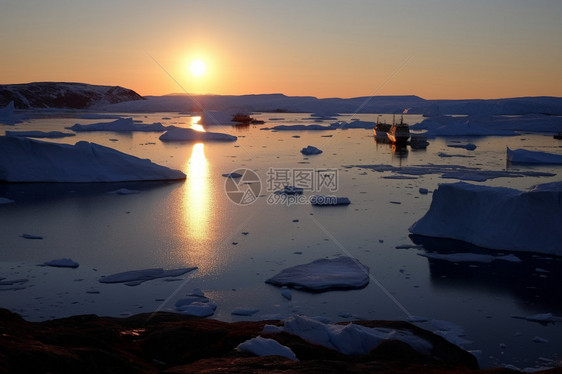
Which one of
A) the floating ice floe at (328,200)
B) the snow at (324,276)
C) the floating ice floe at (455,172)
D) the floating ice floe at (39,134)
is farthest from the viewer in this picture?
the floating ice floe at (39,134)

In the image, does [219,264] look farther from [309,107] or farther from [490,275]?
[309,107]

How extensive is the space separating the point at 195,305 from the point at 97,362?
1996 mm

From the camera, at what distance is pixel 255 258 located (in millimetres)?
7895

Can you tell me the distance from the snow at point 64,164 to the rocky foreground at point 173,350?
390 inches

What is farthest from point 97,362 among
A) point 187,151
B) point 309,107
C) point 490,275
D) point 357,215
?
point 309,107

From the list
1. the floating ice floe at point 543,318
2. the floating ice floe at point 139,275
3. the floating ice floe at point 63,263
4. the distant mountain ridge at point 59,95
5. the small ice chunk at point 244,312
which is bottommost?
the floating ice floe at point 543,318

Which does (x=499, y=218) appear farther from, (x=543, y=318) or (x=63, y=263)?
(x=63, y=263)

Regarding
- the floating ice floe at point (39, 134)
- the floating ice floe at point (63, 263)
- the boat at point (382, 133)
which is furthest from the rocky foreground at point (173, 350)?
the boat at point (382, 133)

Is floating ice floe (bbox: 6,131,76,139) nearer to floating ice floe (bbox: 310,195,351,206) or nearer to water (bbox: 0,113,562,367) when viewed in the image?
water (bbox: 0,113,562,367)

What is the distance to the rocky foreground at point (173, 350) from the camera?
3.86 m

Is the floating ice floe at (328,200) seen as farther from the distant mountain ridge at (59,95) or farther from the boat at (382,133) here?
the distant mountain ridge at (59,95)

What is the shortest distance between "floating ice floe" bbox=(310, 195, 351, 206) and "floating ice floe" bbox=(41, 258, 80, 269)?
5.87 m

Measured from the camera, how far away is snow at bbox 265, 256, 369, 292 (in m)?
6.64

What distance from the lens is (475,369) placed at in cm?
459
